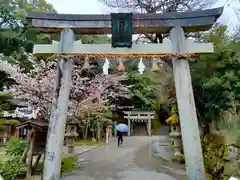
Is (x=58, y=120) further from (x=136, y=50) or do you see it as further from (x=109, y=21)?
(x=109, y=21)

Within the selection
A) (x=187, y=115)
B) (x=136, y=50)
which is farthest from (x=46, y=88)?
(x=187, y=115)

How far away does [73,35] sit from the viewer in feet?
18.4

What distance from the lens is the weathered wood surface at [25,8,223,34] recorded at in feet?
17.6

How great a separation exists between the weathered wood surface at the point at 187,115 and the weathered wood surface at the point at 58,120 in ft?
8.70

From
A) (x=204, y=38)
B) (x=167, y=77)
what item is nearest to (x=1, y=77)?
(x=167, y=77)

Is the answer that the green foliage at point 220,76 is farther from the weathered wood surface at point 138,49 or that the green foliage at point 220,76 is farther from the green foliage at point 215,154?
the weathered wood surface at point 138,49

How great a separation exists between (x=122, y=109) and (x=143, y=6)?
14.7m

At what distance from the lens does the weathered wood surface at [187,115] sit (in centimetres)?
477

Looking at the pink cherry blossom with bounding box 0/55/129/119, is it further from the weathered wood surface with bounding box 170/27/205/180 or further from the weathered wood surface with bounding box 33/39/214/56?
the weathered wood surface with bounding box 170/27/205/180

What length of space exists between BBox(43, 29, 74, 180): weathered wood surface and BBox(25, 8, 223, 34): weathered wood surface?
285 millimetres

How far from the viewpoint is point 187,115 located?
16.4ft

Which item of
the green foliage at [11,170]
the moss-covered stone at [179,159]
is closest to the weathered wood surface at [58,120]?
the green foliage at [11,170]

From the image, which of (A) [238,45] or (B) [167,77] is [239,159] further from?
(B) [167,77]

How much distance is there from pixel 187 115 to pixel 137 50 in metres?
1.93
